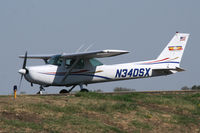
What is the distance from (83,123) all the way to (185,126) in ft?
13.5

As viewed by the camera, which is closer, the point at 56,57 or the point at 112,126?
the point at 112,126

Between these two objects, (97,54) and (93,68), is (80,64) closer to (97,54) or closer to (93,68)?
(93,68)

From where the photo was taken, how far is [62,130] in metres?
11.9

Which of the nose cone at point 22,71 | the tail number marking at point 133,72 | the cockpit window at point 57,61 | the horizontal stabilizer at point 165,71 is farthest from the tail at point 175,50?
the nose cone at point 22,71

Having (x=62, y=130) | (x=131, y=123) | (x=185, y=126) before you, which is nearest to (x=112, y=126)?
(x=131, y=123)

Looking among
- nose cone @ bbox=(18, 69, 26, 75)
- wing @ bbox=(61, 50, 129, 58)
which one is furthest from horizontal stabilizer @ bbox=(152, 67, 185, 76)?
Result: nose cone @ bbox=(18, 69, 26, 75)

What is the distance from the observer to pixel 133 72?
25250 mm

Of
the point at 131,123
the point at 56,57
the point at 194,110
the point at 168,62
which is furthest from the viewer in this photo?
the point at 168,62

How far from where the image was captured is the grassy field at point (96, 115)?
12.2 metres

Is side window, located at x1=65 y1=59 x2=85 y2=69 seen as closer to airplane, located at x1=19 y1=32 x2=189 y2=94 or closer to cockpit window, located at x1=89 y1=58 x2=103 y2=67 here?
airplane, located at x1=19 y1=32 x2=189 y2=94

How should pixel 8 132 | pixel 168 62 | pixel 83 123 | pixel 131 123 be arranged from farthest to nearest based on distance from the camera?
pixel 168 62 → pixel 131 123 → pixel 83 123 → pixel 8 132

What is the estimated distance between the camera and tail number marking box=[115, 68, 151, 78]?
24.9 m

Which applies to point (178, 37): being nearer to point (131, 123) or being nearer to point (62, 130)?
point (131, 123)

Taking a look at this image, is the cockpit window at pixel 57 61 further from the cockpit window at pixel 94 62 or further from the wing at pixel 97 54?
the cockpit window at pixel 94 62
